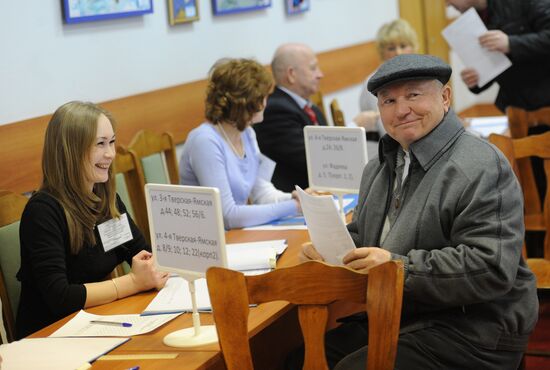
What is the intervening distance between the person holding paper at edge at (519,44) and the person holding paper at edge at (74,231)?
2.80 metres

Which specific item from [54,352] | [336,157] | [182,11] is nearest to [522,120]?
[336,157]

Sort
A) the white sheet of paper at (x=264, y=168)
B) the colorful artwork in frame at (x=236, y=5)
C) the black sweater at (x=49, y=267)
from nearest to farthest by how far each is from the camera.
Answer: the black sweater at (x=49, y=267), the white sheet of paper at (x=264, y=168), the colorful artwork in frame at (x=236, y=5)

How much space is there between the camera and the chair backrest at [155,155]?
4332mm

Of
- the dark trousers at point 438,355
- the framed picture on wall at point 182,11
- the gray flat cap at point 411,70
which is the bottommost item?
the dark trousers at point 438,355

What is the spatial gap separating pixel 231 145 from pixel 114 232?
3.43ft

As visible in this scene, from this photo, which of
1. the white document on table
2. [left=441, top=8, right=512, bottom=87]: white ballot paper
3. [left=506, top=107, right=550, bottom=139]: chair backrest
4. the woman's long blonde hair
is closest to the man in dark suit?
[left=441, top=8, right=512, bottom=87]: white ballot paper

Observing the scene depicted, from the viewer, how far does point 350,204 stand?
3.90 meters

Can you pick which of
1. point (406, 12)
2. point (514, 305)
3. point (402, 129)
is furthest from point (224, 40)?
point (406, 12)

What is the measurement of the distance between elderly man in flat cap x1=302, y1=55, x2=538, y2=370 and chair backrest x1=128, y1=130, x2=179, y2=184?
1.86 meters

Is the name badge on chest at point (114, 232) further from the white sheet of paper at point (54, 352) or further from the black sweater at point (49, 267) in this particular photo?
the white sheet of paper at point (54, 352)

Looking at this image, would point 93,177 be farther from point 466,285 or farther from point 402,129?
point 466,285

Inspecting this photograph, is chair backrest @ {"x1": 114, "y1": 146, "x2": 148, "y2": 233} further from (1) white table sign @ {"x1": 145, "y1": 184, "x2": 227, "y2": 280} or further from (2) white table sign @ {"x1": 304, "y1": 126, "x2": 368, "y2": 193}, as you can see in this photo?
(1) white table sign @ {"x1": 145, "y1": 184, "x2": 227, "y2": 280}

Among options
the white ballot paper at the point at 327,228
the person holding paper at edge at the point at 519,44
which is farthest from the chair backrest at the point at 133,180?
the person holding paper at edge at the point at 519,44

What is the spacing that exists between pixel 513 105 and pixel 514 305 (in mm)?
3039
